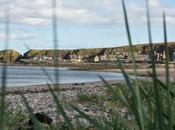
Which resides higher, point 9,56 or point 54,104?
point 9,56

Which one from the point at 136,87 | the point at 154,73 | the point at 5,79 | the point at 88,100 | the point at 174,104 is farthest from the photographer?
the point at 88,100

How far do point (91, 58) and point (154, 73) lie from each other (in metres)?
141

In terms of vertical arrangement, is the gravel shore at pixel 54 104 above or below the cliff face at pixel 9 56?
below

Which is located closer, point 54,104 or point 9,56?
point 9,56

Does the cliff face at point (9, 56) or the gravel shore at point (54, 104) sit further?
the gravel shore at point (54, 104)

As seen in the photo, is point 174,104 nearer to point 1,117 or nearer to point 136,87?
point 136,87

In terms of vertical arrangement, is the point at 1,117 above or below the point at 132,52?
below

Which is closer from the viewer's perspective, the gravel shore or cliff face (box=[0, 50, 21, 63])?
cliff face (box=[0, 50, 21, 63])

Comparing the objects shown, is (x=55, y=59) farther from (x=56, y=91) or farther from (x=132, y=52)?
(x=132, y=52)

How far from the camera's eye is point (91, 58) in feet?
466

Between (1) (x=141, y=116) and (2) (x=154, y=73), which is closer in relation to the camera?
(2) (x=154, y=73)

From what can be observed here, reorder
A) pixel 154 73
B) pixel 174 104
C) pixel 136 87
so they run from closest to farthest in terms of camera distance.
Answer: pixel 154 73 → pixel 136 87 → pixel 174 104

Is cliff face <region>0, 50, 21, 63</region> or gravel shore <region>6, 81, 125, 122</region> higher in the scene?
cliff face <region>0, 50, 21, 63</region>

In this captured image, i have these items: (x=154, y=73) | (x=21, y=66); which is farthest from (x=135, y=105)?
(x=21, y=66)
